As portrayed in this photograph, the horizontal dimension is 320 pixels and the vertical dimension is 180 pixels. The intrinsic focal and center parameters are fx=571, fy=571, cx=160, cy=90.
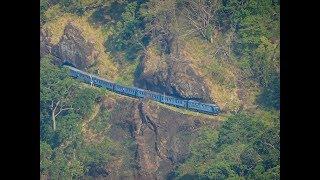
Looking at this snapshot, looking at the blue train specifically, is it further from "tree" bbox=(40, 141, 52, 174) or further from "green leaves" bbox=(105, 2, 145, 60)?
"tree" bbox=(40, 141, 52, 174)

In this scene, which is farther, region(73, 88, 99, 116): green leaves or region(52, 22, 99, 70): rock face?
region(52, 22, 99, 70): rock face

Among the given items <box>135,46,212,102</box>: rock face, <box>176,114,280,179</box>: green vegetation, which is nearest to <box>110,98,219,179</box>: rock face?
<box>176,114,280,179</box>: green vegetation

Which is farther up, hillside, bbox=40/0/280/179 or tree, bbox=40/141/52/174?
hillside, bbox=40/0/280/179

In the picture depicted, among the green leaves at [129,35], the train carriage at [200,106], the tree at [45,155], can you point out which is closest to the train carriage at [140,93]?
the green leaves at [129,35]
